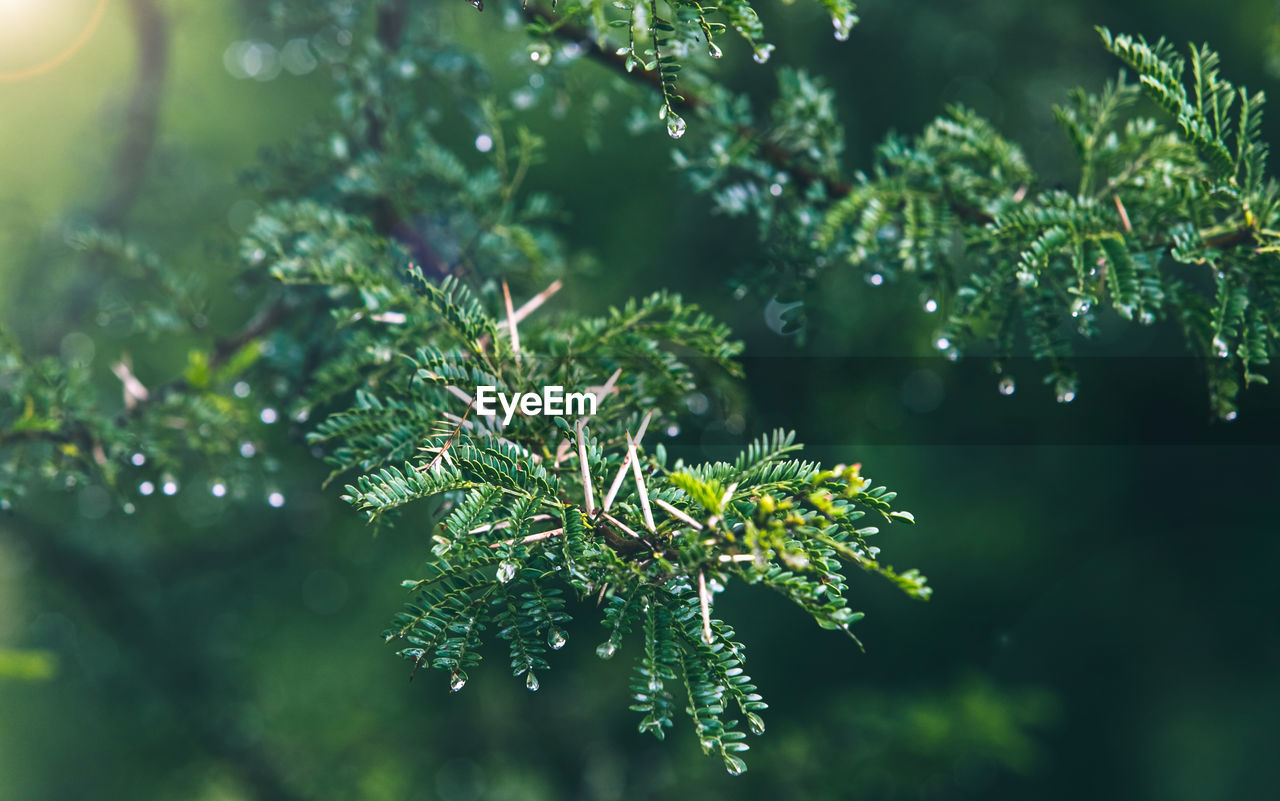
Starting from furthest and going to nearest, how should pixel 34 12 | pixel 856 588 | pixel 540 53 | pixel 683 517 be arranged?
pixel 34 12 → pixel 856 588 → pixel 540 53 → pixel 683 517

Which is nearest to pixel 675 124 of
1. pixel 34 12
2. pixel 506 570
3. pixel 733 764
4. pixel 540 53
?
pixel 540 53

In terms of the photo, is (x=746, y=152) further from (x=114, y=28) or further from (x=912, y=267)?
(x=114, y=28)

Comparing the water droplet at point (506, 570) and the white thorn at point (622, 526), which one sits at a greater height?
the white thorn at point (622, 526)

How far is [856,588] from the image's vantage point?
10.3 feet

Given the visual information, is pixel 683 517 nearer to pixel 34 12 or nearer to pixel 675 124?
pixel 675 124

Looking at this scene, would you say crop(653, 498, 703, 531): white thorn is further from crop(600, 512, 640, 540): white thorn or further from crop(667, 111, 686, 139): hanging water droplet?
crop(667, 111, 686, 139): hanging water droplet

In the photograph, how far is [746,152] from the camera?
1.39 m

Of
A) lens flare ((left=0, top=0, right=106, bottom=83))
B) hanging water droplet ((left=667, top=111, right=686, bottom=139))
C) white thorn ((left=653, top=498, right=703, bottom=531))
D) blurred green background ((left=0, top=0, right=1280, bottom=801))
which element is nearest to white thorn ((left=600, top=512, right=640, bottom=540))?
white thorn ((left=653, top=498, right=703, bottom=531))

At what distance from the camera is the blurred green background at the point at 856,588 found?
8.57ft

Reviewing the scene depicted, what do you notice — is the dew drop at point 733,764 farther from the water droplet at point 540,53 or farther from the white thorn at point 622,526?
the water droplet at point 540,53

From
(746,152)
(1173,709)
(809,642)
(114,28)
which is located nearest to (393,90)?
(746,152)

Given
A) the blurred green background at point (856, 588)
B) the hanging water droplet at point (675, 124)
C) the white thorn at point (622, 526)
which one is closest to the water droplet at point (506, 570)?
the white thorn at point (622, 526)

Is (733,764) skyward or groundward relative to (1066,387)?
groundward

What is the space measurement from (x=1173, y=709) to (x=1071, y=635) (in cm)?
51
